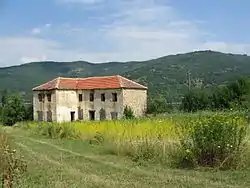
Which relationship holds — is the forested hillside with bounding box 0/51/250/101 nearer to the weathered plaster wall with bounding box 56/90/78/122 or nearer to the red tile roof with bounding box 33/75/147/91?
the red tile roof with bounding box 33/75/147/91

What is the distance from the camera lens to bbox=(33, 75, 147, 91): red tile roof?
193 ft

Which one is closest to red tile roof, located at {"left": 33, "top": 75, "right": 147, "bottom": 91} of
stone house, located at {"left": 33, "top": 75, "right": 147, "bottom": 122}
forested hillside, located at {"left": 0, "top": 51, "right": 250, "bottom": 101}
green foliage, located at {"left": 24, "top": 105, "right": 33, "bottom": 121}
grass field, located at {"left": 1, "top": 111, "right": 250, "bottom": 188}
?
stone house, located at {"left": 33, "top": 75, "right": 147, "bottom": 122}

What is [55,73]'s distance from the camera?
482ft

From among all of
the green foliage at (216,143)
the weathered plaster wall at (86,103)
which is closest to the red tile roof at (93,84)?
the weathered plaster wall at (86,103)

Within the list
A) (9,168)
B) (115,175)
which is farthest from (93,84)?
(9,168)

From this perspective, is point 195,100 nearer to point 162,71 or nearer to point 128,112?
point 128,112

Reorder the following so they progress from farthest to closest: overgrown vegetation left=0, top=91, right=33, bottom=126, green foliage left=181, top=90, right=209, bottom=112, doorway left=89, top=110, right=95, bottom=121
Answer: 1. overgrown vegetation left=0, top=91, right=33, bottom=126
2. doorway left=89, top=110, right=95, bottom=121
3. green foliage left=181, top=90, right=209, bottom=112

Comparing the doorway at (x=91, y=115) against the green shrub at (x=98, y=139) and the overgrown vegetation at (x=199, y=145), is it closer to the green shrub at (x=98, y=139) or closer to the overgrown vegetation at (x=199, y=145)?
the green shrub at (x=98, y=139)

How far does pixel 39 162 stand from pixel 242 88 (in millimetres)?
42596

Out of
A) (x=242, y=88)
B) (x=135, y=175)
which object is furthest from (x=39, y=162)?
(x=242, y=88)

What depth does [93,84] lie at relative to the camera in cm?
6222

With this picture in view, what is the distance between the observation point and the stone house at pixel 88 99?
58.0m

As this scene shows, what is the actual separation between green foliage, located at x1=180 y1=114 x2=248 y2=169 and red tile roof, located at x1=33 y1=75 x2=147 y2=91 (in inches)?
1759

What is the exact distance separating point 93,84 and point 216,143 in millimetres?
50075
